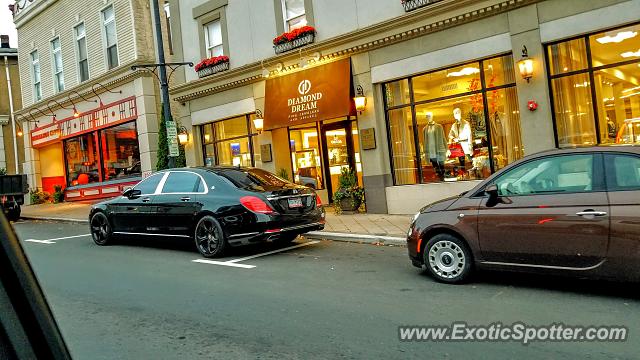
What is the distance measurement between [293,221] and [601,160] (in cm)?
483

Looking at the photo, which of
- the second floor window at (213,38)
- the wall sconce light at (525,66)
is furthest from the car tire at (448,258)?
the second floor window at (213,38)

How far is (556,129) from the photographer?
1077 cm

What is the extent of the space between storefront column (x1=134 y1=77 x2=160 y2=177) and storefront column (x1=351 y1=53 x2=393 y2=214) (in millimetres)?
9584

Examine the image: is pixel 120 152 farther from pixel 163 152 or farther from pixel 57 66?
pixel 57 66

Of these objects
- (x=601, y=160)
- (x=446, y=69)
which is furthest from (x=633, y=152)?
(x=446, y=69)

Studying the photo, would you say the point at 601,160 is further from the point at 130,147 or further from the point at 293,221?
the point at 130,147

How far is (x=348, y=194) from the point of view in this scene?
1338 cm

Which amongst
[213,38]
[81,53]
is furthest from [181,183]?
[81,53]

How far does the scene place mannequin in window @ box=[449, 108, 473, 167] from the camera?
12102mm

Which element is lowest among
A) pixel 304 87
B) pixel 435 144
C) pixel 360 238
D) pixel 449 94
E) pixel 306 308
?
pixel 306 308

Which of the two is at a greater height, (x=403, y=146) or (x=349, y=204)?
(x=403, y=146)

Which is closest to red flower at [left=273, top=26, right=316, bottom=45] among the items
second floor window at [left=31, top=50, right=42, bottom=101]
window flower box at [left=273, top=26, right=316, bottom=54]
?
window flower box at [left=273, top=26, right=316, bottom=54]

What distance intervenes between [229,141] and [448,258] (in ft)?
39.8

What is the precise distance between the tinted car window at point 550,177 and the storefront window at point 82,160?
20.4 m
